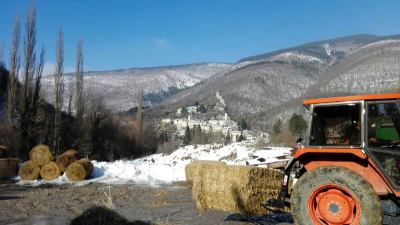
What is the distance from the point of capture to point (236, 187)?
37.9 feet

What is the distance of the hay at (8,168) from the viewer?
23.1 meters

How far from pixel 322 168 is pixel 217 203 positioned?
4.88m

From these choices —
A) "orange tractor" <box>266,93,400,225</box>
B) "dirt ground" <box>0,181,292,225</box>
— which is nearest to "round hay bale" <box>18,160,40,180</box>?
"dirt ground" <box>0,181,292,225</box>

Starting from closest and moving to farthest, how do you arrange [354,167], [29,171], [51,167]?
[354,167] → [29,171] → [51,167]

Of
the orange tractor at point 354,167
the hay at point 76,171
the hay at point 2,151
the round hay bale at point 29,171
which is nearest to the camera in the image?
the orange tractor at point 354,167

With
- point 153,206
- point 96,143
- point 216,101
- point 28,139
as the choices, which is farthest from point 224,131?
point 153,206

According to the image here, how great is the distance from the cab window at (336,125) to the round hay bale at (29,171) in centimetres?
1825

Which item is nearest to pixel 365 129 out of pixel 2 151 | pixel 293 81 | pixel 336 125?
pixel 336 125

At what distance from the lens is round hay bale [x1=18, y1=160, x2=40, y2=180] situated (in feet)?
75.3

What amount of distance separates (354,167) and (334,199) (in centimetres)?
66

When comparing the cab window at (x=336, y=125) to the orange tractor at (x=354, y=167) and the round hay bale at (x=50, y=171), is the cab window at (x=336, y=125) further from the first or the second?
the round hay bale at (x=50, y=171)

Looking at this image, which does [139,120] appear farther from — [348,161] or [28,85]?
[348,161]

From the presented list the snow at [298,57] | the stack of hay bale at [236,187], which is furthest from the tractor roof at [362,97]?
the snow at [298,57]

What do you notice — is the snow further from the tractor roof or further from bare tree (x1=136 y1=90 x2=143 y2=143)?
the tractor roof
